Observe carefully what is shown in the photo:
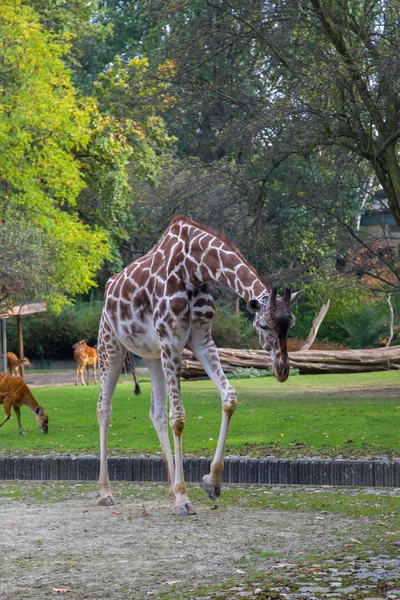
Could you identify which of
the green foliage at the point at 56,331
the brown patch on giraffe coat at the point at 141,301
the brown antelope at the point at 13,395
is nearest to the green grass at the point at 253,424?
the brown antelope at the point at 13,395

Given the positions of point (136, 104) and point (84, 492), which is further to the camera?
point (136, 104)

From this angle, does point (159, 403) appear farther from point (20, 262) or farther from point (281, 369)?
point (20, 262)

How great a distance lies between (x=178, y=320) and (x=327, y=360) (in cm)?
1811

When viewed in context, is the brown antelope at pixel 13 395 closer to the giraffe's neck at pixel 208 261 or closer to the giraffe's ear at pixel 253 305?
the giraffe's neck at pixel 208 261

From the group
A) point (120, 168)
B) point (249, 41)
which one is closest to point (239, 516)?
point (249, 41)

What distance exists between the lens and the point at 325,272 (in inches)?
754

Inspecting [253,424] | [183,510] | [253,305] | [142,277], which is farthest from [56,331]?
[253,305]

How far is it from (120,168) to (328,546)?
25302 mm

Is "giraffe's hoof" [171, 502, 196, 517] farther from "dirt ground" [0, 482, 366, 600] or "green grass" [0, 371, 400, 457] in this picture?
"green grass" [0, 371, 400, 457]

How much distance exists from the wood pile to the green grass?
452 centimetres

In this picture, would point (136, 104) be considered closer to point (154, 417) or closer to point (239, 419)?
point (239, 419)

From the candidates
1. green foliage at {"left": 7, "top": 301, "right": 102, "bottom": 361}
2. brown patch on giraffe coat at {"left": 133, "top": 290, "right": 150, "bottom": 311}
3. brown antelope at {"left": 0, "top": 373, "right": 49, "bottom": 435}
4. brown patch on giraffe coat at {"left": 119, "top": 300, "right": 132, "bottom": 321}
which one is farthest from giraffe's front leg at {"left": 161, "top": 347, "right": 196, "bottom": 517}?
green foliage at {"left": 7, "top": 301, "right": 102, "bottom": 361}

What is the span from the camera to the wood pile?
26328 millimetres

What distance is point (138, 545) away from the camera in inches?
284
